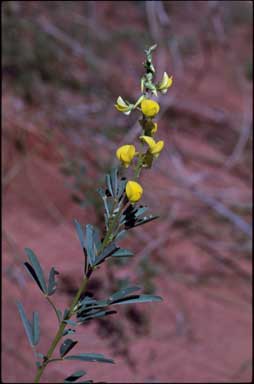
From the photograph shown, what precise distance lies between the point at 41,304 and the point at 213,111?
3964 mm

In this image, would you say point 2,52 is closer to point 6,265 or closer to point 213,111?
point 6,265

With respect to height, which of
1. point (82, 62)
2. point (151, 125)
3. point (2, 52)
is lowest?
point (151, 125)

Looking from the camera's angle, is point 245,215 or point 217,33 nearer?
point 245,215

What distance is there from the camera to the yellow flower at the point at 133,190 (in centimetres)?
87

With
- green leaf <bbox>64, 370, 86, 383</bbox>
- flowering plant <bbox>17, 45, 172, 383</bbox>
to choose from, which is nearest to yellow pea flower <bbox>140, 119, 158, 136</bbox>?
flowering plant <bbox>17, 45, 172, 383</bbox>

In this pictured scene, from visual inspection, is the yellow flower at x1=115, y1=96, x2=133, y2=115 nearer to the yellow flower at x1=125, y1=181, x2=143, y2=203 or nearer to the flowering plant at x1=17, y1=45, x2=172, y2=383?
the flowering plant at x1=17, y1=45, x2=172, y2=383

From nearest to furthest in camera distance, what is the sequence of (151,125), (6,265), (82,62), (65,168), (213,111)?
(151,125) → (6,265) → (65,168) → (82,62) → (213,111)

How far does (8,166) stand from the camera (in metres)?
3.59

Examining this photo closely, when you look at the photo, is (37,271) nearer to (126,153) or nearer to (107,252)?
(107,252)

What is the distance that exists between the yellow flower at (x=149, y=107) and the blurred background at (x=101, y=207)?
1.46 metres

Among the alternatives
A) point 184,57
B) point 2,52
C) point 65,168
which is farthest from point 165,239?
point 184,57

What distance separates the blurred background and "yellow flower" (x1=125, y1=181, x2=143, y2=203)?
137 cm

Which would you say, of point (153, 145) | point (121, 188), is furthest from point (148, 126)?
point (121, 188)

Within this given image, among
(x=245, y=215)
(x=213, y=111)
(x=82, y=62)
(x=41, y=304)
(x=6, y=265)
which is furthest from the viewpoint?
(x=213, y=111)
